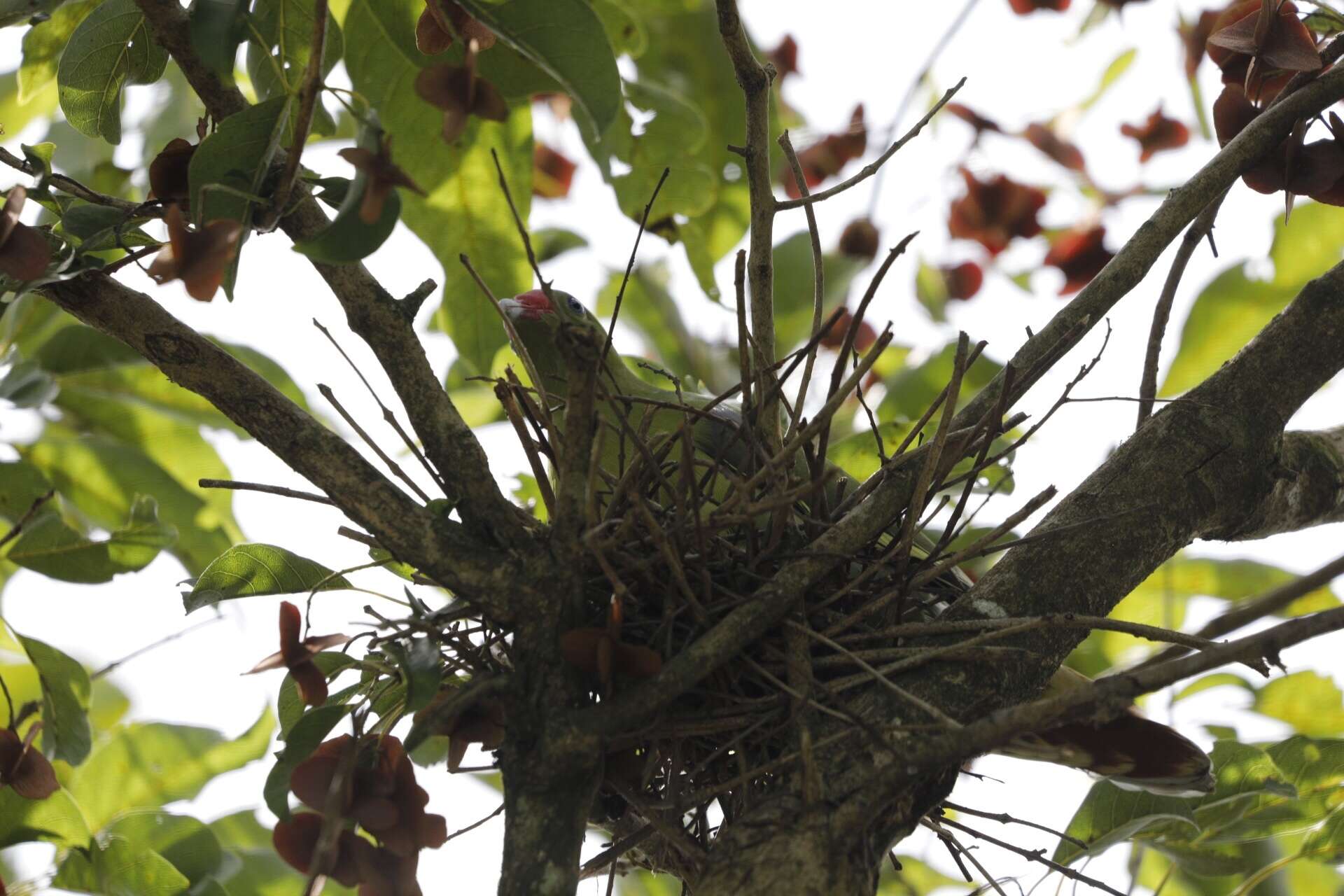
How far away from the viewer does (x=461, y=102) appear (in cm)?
117

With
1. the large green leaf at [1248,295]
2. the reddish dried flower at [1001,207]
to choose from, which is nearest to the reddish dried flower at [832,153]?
the reddish dried flower at [1001,207]

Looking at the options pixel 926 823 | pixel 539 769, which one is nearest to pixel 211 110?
pixel 539 769

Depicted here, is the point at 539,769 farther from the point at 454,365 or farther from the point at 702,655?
the point at 454,365

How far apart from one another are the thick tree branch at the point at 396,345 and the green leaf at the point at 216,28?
0.12 metres

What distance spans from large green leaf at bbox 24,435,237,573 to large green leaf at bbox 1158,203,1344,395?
6.57 feet

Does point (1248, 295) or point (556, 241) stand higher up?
point (556, 241)

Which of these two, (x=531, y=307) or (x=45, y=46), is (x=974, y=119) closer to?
(x=531, y=307)

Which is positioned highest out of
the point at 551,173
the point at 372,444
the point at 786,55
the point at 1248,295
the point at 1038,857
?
the point at 786,55

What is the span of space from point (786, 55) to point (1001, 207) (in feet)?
3.20

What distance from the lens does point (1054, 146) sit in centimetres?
355

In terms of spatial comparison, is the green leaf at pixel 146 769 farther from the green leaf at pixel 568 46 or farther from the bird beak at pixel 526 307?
the green leaf at pixel 568 46

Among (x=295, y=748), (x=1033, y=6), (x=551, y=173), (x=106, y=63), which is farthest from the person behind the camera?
(x=551, y=173)

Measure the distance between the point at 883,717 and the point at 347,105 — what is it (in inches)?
33.8

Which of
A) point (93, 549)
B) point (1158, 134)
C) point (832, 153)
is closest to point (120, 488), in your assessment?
point (93, 549)
